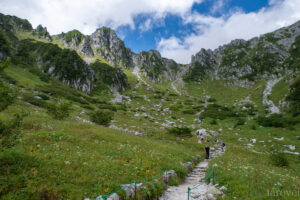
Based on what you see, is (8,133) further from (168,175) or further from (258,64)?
(258,64)

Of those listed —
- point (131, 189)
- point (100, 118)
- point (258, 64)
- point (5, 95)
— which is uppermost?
point (258, 64)

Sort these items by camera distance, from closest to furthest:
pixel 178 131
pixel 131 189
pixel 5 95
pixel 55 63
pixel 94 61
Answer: pixel 5 95
pixel 131 189
pixel 178 131
pixel 55 63
pixel 94 61

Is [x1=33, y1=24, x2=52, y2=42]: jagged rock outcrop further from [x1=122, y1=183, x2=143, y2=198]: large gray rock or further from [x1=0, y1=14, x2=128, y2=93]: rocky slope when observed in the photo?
[x1=122, y1=183, x2=143, y2=198]: large gray rock

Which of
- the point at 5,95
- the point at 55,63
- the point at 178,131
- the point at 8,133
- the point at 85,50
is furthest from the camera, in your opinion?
the point at 85,50

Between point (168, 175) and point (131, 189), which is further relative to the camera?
point (168, 175)

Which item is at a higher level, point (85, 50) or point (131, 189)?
point (85, 50)

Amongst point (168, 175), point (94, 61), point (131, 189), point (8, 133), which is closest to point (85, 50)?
point (94, 61)

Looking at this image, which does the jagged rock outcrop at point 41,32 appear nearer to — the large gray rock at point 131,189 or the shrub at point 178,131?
the shrub at point 178,131

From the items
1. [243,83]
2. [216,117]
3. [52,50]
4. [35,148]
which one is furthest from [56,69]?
[243,83]

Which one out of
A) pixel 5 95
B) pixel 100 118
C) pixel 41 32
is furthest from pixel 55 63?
pixel 41 32

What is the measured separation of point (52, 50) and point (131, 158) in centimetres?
12564

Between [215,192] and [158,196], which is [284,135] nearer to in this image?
[215,192]

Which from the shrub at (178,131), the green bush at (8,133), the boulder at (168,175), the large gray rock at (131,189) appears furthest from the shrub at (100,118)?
the large gray rock at (131,189)

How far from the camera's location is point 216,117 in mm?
63281
